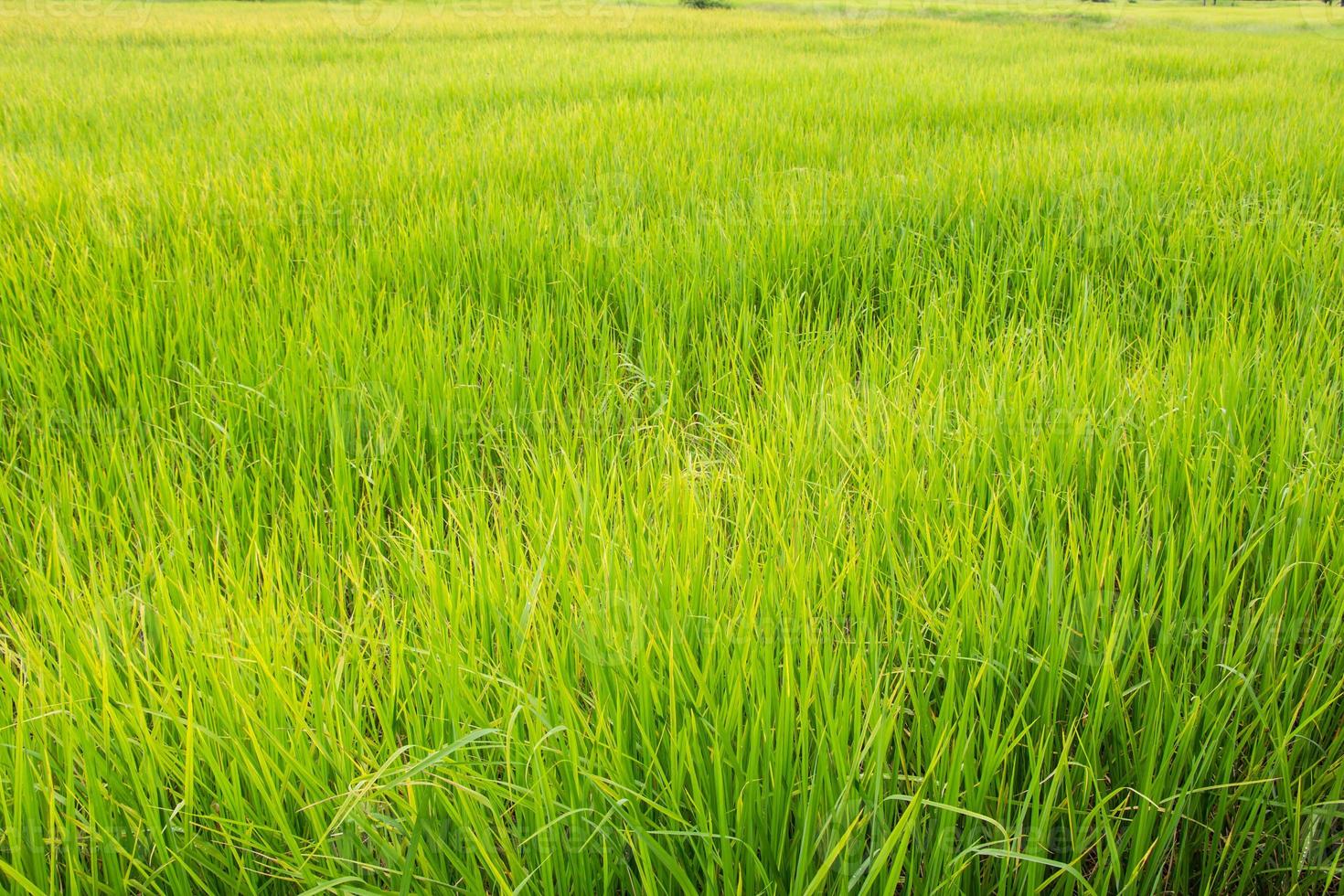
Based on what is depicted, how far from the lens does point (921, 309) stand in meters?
1.77

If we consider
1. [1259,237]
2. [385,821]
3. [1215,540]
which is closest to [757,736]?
[385,821]

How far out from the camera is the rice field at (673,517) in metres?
0.58

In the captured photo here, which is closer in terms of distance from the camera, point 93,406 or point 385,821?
point 385,821

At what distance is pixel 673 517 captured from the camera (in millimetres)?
835

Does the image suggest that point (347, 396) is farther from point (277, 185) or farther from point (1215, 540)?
point (277, 185)

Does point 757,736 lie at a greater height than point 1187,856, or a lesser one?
greater

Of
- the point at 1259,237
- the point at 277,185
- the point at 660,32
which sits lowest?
the point at 1259,237

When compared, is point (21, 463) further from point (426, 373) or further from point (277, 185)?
point (277, 185)

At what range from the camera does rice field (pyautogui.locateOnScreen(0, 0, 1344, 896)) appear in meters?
0.58

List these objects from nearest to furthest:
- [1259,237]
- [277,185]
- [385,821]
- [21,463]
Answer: [385,821] < [21,463] < [1259,237] < [277,185]

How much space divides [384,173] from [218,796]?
7.72 feet

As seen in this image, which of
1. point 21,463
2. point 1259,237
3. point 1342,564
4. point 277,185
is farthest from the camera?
point 277,185

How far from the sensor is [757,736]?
0.57m

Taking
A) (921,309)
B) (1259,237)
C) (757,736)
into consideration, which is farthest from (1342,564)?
(1259,237)
